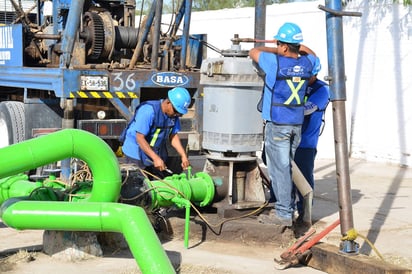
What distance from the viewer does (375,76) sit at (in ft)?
47.3

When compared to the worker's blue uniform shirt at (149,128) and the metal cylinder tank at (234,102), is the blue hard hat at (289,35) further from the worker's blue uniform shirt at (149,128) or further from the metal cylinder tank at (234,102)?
the worker's blue uniform shirt at (149,128)

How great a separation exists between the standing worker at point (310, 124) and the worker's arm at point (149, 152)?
166 centimetres

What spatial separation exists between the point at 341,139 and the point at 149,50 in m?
4.61

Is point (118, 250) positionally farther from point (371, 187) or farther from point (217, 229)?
point (371, 187)

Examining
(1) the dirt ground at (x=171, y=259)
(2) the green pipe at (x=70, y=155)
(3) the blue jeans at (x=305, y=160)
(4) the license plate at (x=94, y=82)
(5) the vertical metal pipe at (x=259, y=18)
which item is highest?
(5) the vertical metal pipe at (x=259, y=18)

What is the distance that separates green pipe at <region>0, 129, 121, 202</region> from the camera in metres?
6.00

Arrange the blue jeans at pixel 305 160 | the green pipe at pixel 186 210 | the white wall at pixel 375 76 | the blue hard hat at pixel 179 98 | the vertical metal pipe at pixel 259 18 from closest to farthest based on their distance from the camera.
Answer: the green pipe at pixel 186 210 → the blue hard hat at pixel 179 98 → the blue jeans at pixel 305 160 → the vertical metal pipe at pixel 259 18 → the white wall at pixel 375 76

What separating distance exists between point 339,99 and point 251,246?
185cm

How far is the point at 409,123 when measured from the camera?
45.0 feet

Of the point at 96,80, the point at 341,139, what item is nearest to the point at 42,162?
the point at 341,139

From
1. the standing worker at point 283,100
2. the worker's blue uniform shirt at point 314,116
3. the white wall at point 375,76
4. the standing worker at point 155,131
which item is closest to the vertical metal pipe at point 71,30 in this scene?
the standing worker at point 155,131

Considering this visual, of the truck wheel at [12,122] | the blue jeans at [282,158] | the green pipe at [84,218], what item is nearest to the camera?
the green pipe at [84,218]

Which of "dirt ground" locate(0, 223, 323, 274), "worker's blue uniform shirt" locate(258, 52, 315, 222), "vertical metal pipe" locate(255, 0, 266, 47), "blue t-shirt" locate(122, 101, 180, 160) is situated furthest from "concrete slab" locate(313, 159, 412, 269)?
"vertical metal pipe" locate(255, 0, 266, 47)

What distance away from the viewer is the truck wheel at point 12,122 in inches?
432
